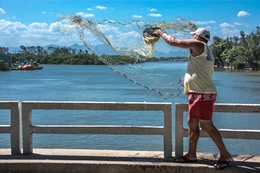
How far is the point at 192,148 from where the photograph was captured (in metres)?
5.63

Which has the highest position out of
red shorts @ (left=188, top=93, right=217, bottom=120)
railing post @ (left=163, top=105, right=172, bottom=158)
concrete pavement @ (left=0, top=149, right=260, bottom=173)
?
red shorts @ (left=188, top=93, right=217, bottom=120)

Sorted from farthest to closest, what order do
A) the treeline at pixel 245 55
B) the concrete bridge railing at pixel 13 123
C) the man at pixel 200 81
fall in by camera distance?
the treeline at pixel 245 55, the concrete bridge railing at pixel 13 123, the man at pixel 200 81

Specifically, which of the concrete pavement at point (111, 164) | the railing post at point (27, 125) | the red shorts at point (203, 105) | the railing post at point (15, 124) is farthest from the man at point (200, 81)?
the railing post at point (15, 124)

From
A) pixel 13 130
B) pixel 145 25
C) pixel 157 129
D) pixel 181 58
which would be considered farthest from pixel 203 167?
pixel 13 130

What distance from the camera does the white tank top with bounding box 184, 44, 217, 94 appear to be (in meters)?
5.22

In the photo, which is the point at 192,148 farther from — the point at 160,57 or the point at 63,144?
the point at 63,144

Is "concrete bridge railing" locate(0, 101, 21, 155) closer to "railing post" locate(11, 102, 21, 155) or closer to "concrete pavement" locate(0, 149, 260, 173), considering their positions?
"railing post" locate(11, 102, 21, 155)

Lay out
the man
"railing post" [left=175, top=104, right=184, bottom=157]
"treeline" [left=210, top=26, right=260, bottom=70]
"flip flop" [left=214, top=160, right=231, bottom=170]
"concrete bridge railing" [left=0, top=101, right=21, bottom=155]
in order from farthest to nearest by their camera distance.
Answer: "treeline" [left=210, top=26, right=260, bottom=70] < "concrete bridge railing" [left=0, top=101, right=21, bottom=155] < "railing post" [left=175, top=104, right=184, bottom=157] < "flip flop" [left=214, top=160, right=231, bottom=170] < the man

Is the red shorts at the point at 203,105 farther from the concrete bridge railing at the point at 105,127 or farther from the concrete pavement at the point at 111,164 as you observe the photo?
the concrete pavement at the point at 111,164

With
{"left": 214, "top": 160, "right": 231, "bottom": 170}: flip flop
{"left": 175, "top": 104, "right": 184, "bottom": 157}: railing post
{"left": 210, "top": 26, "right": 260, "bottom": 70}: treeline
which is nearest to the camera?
{"left": 214, "top": 160, "right": 231, "bottom": 170}: flip flop

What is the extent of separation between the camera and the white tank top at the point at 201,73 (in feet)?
17.1

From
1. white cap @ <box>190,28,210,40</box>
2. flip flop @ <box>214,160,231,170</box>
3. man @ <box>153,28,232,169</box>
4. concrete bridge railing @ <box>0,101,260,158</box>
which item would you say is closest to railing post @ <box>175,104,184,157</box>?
concrete bridge railing @ <box>0,101,260,158</box>

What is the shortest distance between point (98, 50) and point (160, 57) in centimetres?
109

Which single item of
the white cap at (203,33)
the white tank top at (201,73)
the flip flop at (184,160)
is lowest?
the flip flop at (184,160)
